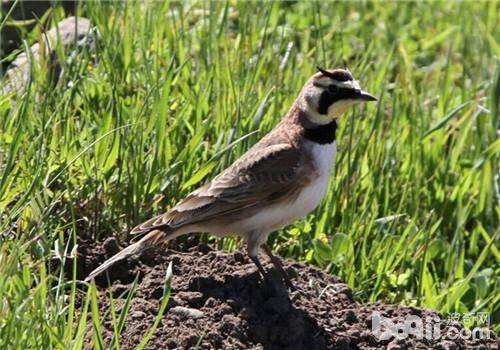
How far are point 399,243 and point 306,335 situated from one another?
124cm

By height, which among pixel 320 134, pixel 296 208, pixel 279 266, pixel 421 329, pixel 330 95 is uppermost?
pixel 330 95

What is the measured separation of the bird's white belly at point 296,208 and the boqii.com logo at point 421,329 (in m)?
0.58

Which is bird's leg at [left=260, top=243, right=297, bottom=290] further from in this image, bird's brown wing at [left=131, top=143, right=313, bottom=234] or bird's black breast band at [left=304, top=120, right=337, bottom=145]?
bird's black breast band at [left=304, top=120, right=337, bottom=145]

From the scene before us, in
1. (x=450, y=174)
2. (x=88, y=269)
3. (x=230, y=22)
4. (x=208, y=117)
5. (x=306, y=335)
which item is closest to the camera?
(x=306, y=335)

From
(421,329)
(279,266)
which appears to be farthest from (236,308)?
(421,329)

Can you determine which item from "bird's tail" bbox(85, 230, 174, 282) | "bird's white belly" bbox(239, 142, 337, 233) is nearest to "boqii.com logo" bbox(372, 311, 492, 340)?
"bird's white belly" bbox(239, 142, 337, 233)

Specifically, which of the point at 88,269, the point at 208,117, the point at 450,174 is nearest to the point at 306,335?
the point at 88,269

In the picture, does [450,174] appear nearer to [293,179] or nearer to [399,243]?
[399,243]

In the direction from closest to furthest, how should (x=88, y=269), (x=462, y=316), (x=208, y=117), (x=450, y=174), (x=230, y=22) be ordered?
(x=88, y=269), (x=462, y=316), (x=208, y=117), (x=450, y=174), (x=230, y=22)

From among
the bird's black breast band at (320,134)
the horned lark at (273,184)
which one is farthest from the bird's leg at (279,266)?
the bird's black breast band at (320,134)

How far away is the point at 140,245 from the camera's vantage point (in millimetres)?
5297

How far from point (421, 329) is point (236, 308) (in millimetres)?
838

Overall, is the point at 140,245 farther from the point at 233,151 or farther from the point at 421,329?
the point at 421,329

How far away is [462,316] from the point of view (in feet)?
19.3
